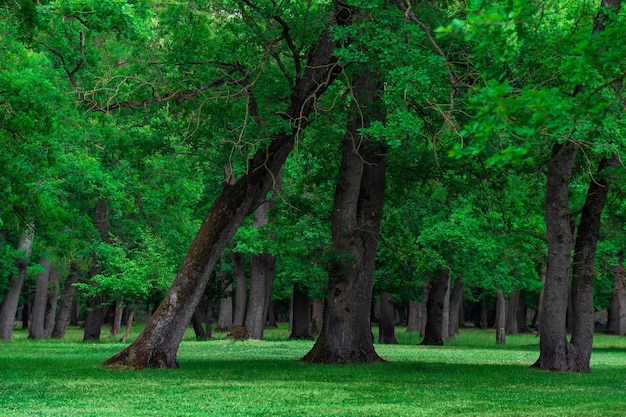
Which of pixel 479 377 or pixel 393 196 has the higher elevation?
pixel 393 196

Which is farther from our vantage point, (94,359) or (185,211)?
(185,211)

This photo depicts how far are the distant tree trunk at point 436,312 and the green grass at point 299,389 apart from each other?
740 inches

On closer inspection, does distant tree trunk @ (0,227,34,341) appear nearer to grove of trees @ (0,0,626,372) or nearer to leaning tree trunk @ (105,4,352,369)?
grove of trees @ (0,0,626,372)

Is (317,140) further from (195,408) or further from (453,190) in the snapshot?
(195,408)

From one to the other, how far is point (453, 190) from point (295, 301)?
25.7 metres

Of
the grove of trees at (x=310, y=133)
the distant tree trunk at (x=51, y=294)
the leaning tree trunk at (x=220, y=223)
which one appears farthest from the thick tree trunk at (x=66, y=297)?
the leaning tree trunk at (x=220, y=223)

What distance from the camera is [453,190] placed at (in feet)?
93.8

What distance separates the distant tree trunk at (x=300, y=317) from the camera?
51.4 metres

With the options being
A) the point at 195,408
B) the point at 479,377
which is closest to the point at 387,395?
the point at 195,408

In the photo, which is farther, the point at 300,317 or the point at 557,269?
the point at 300,317

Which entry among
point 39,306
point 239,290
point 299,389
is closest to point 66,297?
point 39,306

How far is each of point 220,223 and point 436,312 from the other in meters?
25.2

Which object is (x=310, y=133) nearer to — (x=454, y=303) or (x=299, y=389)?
(x=299, y=389)

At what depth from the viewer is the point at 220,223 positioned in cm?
2423
